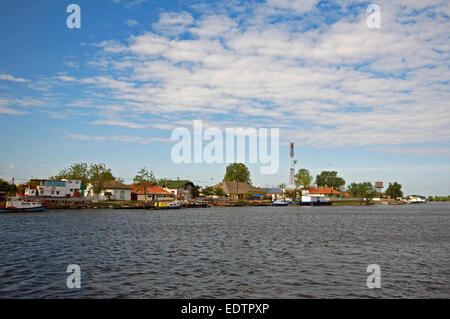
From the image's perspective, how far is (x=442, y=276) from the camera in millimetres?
22312

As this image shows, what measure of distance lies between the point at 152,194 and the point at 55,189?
122 ft

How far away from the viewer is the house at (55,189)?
102 metres

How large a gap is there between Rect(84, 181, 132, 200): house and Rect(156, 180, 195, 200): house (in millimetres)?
26621

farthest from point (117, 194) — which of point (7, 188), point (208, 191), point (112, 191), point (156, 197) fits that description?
point (208, 191)

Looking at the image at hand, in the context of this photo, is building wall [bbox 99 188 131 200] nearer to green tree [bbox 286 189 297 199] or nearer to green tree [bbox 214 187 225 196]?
→ green tree [bbox 214 187 225 196]

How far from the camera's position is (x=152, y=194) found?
13275cm

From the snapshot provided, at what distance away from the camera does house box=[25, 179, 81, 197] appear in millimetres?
101500

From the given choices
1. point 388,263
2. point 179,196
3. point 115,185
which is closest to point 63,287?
point 388,263

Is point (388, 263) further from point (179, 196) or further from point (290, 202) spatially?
point (290, 202)

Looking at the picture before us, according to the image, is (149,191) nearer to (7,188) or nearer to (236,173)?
(7,188)

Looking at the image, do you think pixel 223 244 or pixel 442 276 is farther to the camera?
pixel 223 244

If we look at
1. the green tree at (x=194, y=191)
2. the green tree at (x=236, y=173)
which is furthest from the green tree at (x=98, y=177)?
the green tree at (x=236, y=173)
